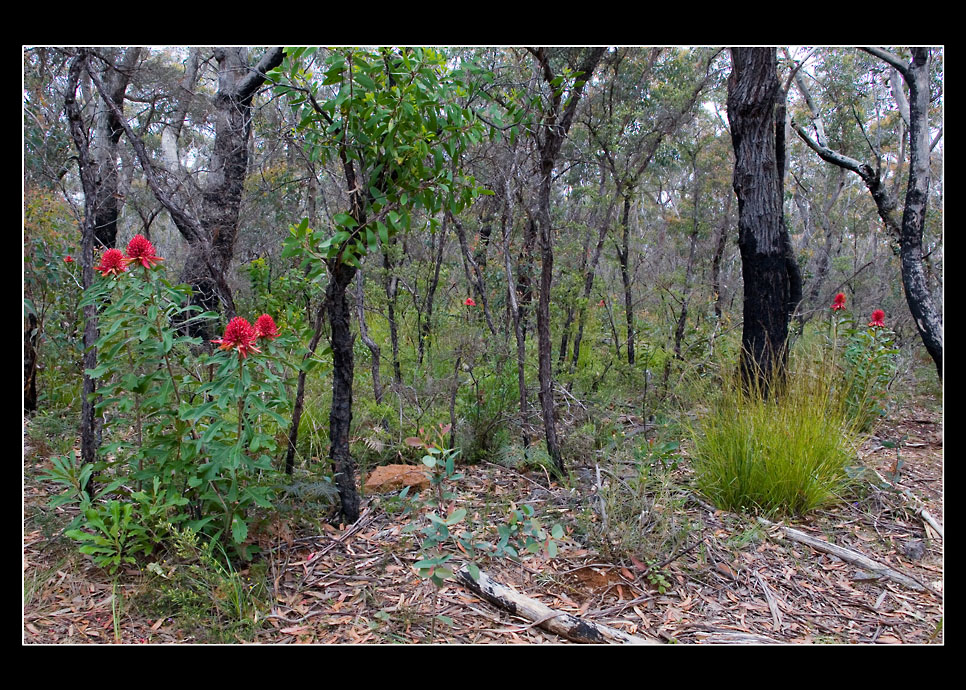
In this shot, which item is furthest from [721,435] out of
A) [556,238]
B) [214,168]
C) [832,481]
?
[214,168]

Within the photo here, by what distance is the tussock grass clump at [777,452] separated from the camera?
9.91 ft

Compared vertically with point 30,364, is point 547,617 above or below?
below

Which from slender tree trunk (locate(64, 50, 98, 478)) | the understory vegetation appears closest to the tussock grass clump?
the understory vegetation

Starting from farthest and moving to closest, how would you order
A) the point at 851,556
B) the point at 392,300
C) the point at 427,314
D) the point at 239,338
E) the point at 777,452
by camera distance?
the point at 427,314 < the point at 392,300 < the point at 777,452 < the point at 851,556 < the point at 239,338

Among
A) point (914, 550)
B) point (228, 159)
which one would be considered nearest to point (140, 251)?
point (228, 159)

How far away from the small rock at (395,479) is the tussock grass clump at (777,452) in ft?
5.07

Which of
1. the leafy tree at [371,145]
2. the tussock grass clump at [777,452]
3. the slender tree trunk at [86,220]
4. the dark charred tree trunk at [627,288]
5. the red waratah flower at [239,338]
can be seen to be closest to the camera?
the red waratah flower at [239,338]

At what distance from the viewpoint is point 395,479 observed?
10.5ft

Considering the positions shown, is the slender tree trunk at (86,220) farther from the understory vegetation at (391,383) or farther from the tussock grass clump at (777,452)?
the tussock grass clump at (777,452)

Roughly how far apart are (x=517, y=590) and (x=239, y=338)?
1.45 m

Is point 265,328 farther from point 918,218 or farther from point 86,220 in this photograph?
point 918,218

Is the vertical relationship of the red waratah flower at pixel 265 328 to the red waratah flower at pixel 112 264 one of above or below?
below

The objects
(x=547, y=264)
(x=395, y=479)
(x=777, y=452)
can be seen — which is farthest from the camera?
(x=547, y=264)

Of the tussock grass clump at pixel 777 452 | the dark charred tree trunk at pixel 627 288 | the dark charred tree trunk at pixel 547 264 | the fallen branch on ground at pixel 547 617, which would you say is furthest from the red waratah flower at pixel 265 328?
the dark charred tree trunk at pixel 627 288
